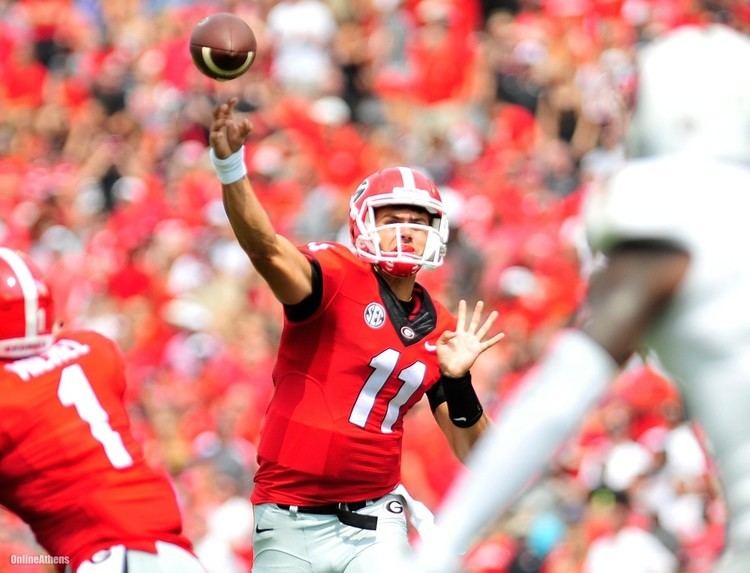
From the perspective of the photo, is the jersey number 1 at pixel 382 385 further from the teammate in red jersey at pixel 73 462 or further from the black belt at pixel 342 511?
the teammate in red jersey at pixel 73 462

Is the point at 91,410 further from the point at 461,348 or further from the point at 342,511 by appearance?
the point at 461,348

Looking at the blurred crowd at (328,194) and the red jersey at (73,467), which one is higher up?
the blurred crowd at (328,194)

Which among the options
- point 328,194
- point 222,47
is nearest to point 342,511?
point 222,47

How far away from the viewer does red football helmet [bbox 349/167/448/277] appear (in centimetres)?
495

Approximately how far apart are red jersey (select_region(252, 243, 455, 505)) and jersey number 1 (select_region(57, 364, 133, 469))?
44cm

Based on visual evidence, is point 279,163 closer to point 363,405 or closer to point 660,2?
point 660,2

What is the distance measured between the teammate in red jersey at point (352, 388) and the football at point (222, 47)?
0.20 meters

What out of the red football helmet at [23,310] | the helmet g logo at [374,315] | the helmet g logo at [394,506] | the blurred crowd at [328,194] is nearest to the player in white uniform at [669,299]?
the helmet g logo at [374,315]

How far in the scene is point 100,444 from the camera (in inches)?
191

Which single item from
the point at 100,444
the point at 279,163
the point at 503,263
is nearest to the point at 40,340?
the point at 100,444

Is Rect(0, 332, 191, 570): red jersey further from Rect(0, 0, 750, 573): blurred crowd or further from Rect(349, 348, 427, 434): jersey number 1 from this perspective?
Rect(0, 0, 750, 573): blurred crowd

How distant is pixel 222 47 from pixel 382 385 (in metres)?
1.14

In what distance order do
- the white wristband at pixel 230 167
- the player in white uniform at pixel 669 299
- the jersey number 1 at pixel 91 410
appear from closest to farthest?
the player in white uniform at pixel 669 299 → the white wristband at pixel 230 167 → the jersey number 1 at pixel 91 410

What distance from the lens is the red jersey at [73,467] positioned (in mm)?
4734
